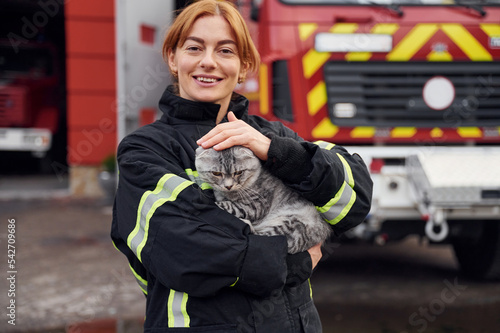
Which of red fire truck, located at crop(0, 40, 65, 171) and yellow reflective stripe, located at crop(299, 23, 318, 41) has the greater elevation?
yellow reflective stripe, located at crop(299, 23, 318, 41)

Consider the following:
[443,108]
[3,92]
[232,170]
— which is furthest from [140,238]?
[3,92]

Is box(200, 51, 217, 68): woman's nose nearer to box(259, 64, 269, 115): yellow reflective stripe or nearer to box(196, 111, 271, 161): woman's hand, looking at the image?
box(196, 111, 271, 161): woman's hand

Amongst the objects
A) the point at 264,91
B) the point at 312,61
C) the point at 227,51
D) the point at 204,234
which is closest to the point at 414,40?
the point at 312,61

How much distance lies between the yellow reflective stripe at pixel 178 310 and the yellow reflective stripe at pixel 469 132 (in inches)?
125

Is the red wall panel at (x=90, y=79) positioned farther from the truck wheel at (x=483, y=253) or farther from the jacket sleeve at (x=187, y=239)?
the jacket sleeve at (x=187, y=239)

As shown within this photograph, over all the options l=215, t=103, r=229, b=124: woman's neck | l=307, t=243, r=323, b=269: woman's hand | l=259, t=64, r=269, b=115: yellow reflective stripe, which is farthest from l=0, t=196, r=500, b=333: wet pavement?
l=215, t=103, r=229, b=124: woman's neck

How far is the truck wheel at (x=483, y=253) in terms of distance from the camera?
434 centimetres

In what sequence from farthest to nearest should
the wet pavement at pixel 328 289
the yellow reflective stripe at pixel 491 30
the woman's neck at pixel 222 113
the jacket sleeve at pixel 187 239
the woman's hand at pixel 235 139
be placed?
1. the yellow reflective stripe at pixel 491 30
2. the wet pavement at pixel 328 289
3. the woman's neck at pixel 222 113
4. the woman's hand at pixel 235 139
5. the jacket sleeve at pixel 187 239

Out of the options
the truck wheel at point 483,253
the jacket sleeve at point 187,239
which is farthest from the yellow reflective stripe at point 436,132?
the jacket sleeve at point 187,239

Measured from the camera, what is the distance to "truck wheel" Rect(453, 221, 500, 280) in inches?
171

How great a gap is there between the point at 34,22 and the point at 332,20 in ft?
32.2

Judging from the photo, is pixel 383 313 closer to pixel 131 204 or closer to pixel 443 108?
pixel 443 108

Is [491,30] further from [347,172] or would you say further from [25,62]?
[25,62]

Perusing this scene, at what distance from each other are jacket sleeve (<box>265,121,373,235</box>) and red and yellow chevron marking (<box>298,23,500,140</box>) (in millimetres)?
2222
